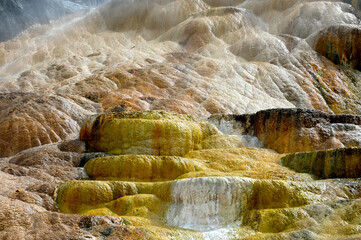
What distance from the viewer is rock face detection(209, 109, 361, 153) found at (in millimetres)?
18925

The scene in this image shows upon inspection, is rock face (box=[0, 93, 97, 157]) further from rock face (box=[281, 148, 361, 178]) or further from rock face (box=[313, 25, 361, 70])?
rock face (box=[313, 25, 361, 70])

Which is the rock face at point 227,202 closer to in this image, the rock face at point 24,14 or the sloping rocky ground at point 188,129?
the sloping rocky ground at point 188,129

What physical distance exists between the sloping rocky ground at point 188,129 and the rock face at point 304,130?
0.19 ft

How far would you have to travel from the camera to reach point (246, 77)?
3378 cm

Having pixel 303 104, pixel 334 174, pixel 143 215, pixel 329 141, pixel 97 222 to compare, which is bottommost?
pixel 303 104

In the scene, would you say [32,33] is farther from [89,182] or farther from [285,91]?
[89,182]

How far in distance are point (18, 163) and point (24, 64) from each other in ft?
Result: 82.2

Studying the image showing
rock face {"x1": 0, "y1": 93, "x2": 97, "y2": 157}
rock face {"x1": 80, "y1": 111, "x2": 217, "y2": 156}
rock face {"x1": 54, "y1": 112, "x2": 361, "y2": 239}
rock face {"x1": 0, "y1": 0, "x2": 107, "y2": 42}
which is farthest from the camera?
rock face {"x1": 0, "y1": 0, "x2": 107, "y2": 42}

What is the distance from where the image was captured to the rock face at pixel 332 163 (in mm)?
13516

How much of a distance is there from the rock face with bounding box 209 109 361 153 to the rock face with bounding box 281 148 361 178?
4.00m

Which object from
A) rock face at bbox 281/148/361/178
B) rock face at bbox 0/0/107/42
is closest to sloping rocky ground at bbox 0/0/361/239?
rock face at bbox 281/148/361/178

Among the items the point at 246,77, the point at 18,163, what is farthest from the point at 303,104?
the point at 18,163

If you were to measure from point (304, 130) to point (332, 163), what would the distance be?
547 centimetres

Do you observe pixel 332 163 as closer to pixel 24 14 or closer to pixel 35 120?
pixel 35 120
